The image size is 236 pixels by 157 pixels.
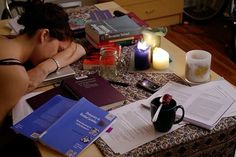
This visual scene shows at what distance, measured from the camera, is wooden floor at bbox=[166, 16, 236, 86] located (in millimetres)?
3287

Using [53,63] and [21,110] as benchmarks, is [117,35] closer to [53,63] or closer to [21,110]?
[53,63]

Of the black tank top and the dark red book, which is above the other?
the black tank top

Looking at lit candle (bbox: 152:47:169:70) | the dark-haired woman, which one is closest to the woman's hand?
the dark-haired woman

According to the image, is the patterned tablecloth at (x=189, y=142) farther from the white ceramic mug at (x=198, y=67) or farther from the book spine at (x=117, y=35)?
the book spine at (x=117, y=35)

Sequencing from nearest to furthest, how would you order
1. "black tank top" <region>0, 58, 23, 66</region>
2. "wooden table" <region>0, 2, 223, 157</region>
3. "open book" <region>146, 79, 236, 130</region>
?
"wooden table" <region>0, 2, 223, 157</region>
"open book" <region>146, 79, 236, 130</region>
"black tank top" <region>0, 58, 23, 66</region>

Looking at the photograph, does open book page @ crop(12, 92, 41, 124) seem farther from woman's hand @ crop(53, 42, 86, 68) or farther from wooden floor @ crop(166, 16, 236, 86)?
wooden floor @ crop(166, 16, 236, 86)

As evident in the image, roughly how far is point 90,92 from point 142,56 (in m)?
0.32

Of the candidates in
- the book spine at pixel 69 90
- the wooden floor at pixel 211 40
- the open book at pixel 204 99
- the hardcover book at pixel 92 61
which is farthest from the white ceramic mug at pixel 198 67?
the wooden floor at pixel 211 40

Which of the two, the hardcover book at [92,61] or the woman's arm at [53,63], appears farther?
the hardcover book at [92,61]

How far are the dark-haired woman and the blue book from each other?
159 millimetres

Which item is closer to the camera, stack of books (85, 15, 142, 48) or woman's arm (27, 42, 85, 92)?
woman's arm (27, 42, 85, 92)

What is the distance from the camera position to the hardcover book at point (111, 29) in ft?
6.04

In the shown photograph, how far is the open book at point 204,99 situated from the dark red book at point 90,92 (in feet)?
0.47

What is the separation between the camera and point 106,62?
170cm
